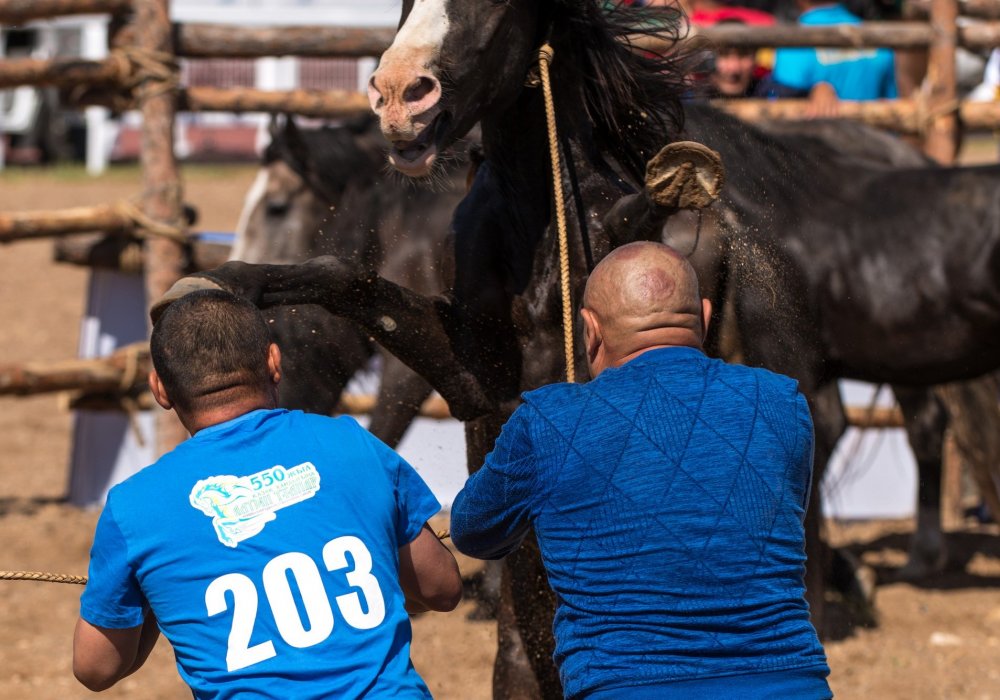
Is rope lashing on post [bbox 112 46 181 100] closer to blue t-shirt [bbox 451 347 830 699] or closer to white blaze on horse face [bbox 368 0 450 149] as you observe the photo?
white blaze on horse face [bbox 368 0 450 149]

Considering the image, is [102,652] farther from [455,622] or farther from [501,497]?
[455,622]

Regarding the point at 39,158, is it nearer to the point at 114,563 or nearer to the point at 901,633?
the point at 901,633

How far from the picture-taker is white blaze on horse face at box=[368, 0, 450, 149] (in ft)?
8.73

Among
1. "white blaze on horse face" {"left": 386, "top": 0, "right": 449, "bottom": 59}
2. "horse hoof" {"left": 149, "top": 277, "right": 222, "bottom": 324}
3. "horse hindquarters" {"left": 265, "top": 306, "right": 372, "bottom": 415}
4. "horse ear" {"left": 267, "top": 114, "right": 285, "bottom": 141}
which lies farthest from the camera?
"horse ear" {"left": 267, "top": 114, "right": 285, "bottom": 141}

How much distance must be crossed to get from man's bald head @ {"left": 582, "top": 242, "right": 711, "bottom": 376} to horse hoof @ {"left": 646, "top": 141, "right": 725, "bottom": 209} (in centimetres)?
44

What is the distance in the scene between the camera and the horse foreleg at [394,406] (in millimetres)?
4836

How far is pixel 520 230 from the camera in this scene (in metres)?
3.14

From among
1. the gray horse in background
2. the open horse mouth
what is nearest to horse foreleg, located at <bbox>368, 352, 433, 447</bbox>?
the gray horse in background

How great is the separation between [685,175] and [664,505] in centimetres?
84

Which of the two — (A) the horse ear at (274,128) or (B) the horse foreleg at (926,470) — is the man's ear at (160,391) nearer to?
(A) the horse ear at (274,128)

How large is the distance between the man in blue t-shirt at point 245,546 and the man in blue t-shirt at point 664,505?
229mm

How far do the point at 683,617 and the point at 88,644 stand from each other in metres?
0.97

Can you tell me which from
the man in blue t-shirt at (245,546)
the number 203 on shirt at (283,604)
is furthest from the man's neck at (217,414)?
the number 203 on shirt at (283,604)

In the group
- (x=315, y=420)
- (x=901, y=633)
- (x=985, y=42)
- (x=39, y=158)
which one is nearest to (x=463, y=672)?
(x=901, y=633)
